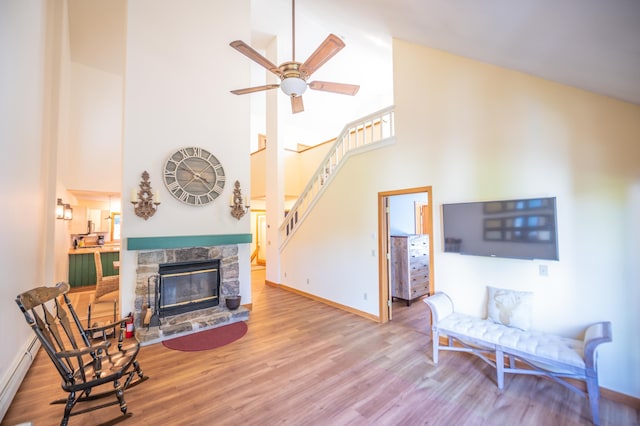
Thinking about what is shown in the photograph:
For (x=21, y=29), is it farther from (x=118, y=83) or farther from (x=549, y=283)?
(x=549, y=283)

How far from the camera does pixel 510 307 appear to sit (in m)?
2.86

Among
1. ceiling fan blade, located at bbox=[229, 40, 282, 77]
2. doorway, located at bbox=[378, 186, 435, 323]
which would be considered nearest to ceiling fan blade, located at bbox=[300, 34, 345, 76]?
ceiling fan blade, located at bbox=[229, 40, 282, 77]

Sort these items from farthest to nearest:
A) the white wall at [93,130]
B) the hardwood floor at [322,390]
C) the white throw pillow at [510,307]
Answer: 1. the white wall at [93,130]
2. the white throw pillow at [510,307]
3. the hardwood floor at [322,390]

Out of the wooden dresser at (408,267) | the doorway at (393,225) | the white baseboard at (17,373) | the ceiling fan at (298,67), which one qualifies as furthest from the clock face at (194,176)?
the wooden dresser at (408,267)

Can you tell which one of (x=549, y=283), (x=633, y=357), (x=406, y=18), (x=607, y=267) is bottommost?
(x=633, y=357)

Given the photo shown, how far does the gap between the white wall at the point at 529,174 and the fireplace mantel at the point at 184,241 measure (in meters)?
2.22

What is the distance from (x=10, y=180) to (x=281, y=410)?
3.28m

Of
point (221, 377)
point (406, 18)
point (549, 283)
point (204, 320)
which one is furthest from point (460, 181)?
point (204, 320)

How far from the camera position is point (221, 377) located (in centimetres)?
274

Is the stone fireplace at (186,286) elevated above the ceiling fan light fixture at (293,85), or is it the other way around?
the ceiling fan light fixture at (293,85)

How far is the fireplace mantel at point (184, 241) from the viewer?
12.0 ft

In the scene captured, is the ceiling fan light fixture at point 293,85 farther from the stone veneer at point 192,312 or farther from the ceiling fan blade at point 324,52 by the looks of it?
the stone veneer at point 192,312

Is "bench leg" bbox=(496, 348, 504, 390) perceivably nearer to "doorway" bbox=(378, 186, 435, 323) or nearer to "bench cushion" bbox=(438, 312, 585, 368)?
"bench cushion" bbox=(438, 312, 585, 368)

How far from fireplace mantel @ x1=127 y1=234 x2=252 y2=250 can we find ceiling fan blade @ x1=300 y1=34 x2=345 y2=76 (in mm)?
2928
